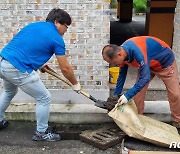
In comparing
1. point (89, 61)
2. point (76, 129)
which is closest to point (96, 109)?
point (76, 129)

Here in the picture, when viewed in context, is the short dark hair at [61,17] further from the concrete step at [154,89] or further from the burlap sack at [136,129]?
the concrete step at [154,89]

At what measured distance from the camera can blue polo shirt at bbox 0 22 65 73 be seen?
140 inches

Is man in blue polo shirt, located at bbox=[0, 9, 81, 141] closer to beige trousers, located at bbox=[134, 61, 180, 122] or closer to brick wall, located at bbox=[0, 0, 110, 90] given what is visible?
brick wall, located at bbox=[0, 0, 110, 90]

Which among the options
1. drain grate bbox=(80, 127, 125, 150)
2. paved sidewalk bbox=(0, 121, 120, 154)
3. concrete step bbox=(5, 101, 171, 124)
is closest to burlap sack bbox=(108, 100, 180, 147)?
drain grate bbox=(80, 127, 125, 150)

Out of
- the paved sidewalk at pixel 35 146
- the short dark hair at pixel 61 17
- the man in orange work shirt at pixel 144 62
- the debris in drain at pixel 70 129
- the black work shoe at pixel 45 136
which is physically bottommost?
the paved sidewalk at pixel 35 146

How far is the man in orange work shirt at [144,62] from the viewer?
352 centimetres

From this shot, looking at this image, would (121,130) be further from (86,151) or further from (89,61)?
→ (89,61)

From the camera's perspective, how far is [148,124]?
3.94m

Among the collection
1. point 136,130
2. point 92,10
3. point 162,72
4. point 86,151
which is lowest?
point 86,151

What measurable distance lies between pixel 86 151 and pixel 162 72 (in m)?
1.39

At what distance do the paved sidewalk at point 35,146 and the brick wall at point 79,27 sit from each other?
3.08ft

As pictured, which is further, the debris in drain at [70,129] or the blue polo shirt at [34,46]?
the debris in drain at [70,129]

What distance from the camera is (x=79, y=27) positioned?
4383mm

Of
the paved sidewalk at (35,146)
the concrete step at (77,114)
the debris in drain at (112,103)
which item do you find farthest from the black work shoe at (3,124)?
the debris in drain at (112,103)
